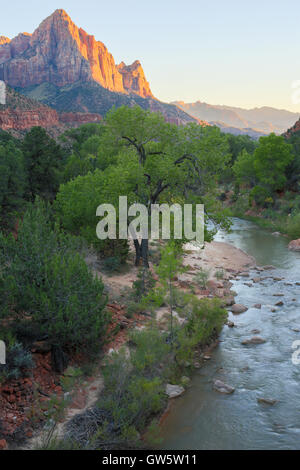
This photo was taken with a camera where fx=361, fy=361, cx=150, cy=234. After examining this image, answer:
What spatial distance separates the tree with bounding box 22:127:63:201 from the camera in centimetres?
2839

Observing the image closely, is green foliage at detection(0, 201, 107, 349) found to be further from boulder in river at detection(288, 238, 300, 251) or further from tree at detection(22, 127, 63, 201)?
boulder in river at detection(288, 238, 300, 251)

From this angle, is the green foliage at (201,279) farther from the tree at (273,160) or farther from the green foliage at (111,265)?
the tree at (273,160)

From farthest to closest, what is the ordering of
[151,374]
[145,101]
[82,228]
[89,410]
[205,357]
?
1. [145,101]
2. [82,228]
3. [205,357]
4. [151,374]
5. [89,410]

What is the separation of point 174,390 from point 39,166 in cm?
2271

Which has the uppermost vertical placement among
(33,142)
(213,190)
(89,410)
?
(33,142)

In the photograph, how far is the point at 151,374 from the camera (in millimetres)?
9391

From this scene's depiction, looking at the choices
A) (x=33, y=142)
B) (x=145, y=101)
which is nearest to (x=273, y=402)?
(x=33, y=142)

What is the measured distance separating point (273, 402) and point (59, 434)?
5.59 meters

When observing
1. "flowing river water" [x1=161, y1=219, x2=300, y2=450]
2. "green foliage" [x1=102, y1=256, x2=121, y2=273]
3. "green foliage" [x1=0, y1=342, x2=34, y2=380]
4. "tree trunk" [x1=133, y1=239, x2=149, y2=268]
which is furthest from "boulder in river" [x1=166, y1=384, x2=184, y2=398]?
"green foliage" [x1=102, y1=256, x2=121, y2=273]

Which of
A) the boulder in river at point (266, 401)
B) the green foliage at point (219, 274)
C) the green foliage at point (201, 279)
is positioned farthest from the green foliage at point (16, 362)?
the green foliage at point (219, 274)

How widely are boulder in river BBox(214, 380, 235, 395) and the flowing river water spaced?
0.13 m

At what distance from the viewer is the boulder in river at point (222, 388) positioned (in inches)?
398
